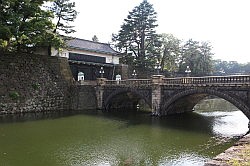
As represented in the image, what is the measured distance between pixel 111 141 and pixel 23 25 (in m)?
19.6

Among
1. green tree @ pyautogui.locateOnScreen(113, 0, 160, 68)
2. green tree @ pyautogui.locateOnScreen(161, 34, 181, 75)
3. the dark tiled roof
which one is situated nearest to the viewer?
the dark tiled roof

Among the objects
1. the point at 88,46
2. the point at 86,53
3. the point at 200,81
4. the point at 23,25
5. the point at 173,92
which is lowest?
the point at 173,92

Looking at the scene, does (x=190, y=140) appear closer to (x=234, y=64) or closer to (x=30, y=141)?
(x=30, y=141)

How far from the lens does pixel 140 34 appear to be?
48812 mm

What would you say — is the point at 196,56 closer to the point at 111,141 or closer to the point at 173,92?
the point at 173,92

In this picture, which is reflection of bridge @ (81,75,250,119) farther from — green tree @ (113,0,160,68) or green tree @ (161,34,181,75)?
green tree @ (161,34,181,75)

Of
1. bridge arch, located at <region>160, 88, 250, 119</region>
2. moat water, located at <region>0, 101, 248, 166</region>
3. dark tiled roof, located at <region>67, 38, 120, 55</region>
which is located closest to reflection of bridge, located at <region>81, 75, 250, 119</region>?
bridge arch, located at <region>160, 88, 250, 119</region>

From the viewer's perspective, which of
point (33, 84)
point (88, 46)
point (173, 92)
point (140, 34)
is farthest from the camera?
point (140, 34)

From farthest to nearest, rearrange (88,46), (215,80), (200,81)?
(88,46)
(200,81)
(215,80)

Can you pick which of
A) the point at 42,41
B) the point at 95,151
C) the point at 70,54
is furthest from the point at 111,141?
the point at 70,54

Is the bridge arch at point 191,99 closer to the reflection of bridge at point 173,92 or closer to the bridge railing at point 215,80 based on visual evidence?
the reflection of bridge at point 173,92

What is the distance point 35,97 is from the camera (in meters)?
29.4

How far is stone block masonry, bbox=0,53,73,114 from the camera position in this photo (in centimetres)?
2747

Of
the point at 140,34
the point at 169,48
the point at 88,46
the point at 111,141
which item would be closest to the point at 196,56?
the point at 169,48
